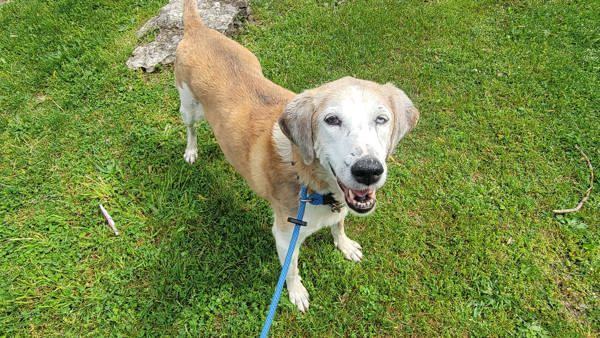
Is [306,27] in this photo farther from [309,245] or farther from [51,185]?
[51,185]

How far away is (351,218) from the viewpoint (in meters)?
4.33

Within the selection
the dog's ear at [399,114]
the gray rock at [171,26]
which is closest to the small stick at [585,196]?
the dog's ear at [399,114]

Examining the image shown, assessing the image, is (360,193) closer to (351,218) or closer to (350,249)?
(350,249)

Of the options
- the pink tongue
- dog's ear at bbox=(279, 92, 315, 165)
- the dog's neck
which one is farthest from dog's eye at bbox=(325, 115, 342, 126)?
the pink tongue

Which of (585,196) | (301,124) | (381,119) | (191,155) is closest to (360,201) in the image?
(381,119)

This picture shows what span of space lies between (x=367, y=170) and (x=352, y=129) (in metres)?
0.35

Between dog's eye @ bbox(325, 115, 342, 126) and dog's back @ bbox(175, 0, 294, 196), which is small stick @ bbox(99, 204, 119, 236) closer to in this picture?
dog's back @ bbox(175, 0, 294, 196)

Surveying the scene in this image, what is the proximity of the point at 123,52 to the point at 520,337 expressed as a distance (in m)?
6.93

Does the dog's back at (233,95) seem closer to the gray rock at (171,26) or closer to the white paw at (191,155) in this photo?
the white paw at (191,155)

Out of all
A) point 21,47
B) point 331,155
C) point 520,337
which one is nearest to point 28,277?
point 331,155

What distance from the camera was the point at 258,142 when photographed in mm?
3352

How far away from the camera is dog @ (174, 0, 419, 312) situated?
2459mm

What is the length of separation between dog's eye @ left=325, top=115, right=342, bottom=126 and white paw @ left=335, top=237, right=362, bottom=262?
72.8 inches

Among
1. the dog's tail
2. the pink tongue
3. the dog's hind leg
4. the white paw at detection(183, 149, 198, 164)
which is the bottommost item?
the white paw at detection(183, 149, 198, 164)
